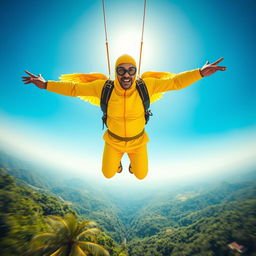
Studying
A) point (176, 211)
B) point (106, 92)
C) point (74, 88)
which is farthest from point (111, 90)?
point (176, 211)

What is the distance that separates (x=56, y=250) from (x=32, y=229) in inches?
455

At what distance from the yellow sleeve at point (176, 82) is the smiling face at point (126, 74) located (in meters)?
0.42

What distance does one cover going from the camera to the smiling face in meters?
2.95

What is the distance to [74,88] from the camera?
3.09 m

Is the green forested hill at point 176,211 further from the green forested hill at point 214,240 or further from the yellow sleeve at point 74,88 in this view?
the yellow sleeve at point 74,88

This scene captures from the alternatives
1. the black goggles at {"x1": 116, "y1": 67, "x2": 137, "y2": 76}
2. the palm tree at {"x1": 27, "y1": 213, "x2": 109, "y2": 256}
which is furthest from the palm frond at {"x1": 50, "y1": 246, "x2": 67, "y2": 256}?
the black goggles at {"x1": 116, "y1": 67, "x2": 137, "y2": 76}

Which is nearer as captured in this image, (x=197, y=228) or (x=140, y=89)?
(x=140, y=89)

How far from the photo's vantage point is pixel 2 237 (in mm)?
14773

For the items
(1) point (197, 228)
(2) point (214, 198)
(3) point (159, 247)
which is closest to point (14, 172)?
(3) point (159, 247)

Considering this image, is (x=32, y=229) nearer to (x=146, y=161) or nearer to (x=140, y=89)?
(x=146, y=161)

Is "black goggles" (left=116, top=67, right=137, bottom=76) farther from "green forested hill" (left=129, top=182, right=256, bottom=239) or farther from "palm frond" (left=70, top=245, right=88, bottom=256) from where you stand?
"green forested hill" (left=129, top=182, right=256, bottom=239)

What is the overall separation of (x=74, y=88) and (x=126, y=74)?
115cm

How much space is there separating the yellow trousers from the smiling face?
173 cm

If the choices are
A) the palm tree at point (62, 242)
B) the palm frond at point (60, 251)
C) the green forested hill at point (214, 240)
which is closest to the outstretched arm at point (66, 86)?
the palm tree at point (62, 242)
